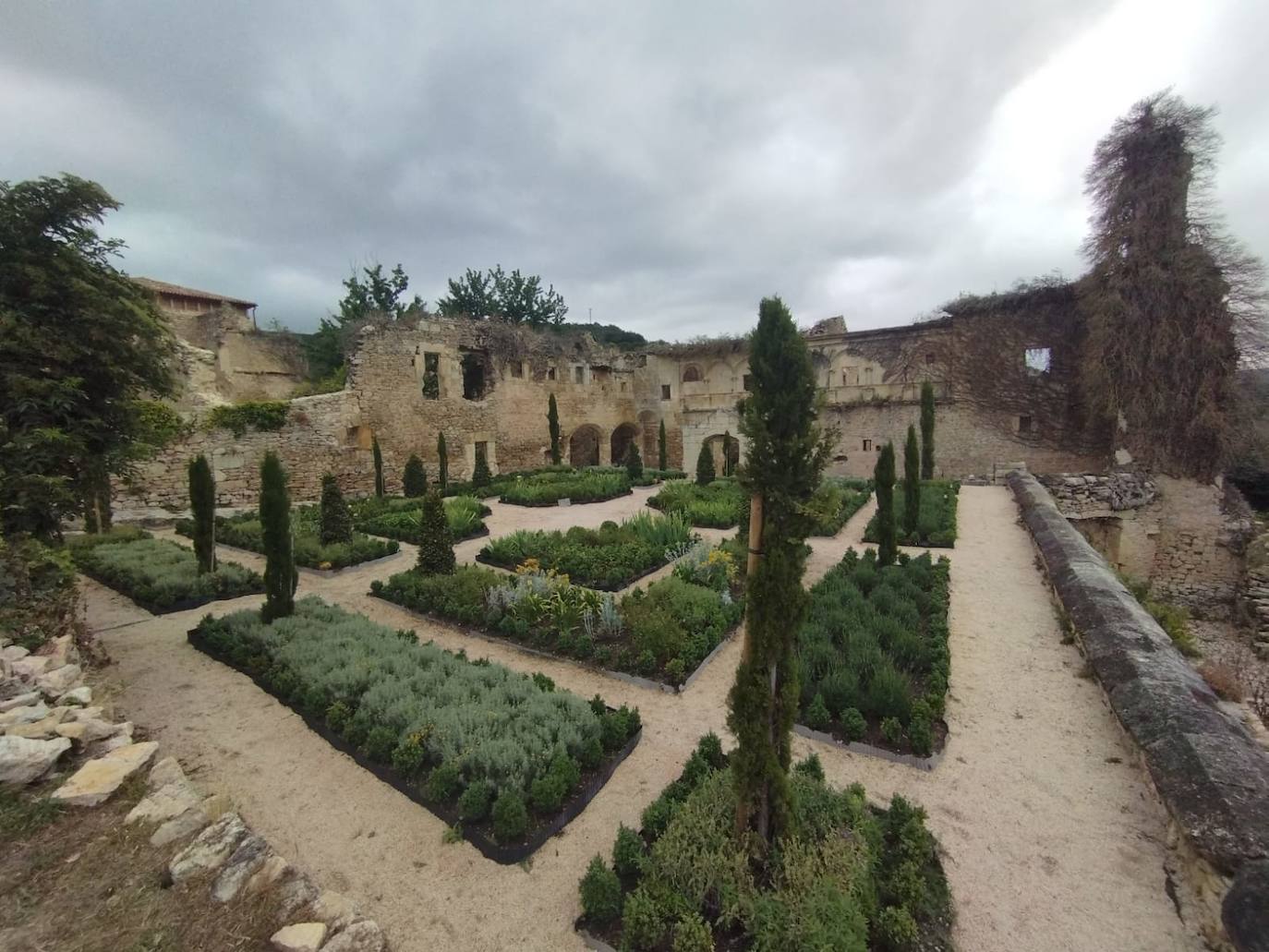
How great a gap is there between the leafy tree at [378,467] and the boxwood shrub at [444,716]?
11.8 metres

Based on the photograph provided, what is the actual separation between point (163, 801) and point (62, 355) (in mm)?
4105

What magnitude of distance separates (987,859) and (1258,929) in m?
1.15

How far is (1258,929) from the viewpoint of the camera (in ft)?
6.70

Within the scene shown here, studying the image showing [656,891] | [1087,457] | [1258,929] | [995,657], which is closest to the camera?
[1258,929]

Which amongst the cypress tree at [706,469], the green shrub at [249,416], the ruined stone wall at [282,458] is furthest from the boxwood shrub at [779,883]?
the green shrub at [249,416]

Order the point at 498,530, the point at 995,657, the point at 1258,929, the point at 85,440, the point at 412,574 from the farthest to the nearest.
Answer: the point at 498,530, the point at 412,574, the point at 995,657, the point at 85,440, the point at 1258,929

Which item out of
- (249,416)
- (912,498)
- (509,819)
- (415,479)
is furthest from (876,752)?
(249,416)

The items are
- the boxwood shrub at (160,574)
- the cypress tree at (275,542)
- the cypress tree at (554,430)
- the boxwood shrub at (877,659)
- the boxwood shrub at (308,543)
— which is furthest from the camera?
the cypress tree at (554,430)

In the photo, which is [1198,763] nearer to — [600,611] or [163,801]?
[600,611]

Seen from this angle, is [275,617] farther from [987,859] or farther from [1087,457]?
[1087,457]

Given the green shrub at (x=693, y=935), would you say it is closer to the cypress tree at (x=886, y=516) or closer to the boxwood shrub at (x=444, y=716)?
the boxwood shrub at (x=444, y=716)

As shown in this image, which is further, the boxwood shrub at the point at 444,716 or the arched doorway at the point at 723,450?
the arched doorway at the point at 723,450

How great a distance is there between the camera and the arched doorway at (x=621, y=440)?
27311 millimetres

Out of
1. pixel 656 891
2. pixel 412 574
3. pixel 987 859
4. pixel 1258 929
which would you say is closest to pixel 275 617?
pixel 412 574
